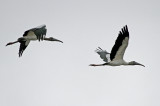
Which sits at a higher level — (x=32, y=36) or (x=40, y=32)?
(x=40, y=32)

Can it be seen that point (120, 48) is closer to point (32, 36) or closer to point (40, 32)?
point (40, 32)

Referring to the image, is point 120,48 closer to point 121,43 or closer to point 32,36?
point 121,43

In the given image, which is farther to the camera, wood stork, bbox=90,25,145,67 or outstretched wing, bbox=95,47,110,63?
outstretched wing, bbox=95,47,110,63

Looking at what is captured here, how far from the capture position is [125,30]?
2636cm

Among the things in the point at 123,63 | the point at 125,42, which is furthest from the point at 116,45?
the point at 123,63

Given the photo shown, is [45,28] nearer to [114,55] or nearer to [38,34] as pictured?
[38,34]

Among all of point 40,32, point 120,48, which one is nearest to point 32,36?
point 40,32

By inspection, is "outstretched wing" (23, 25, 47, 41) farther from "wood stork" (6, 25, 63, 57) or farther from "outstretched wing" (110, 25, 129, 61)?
"outstretched wing" (110, 25, 129, 61)

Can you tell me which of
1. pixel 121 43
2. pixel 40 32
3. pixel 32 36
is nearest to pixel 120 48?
pixel 121 43

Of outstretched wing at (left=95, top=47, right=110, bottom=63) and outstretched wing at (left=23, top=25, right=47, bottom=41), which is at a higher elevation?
outstretched wing at (left=23, top=25, right=47, bottom=41)

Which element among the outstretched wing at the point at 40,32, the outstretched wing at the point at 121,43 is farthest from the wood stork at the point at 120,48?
the outstretched wing at the point at 40,32

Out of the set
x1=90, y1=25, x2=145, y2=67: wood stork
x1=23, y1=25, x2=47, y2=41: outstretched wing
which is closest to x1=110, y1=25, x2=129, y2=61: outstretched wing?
x1=90, y1=25, x2=145, y2=67: wood stork

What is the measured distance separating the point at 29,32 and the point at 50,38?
385cm

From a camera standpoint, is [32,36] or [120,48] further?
[32,36]
